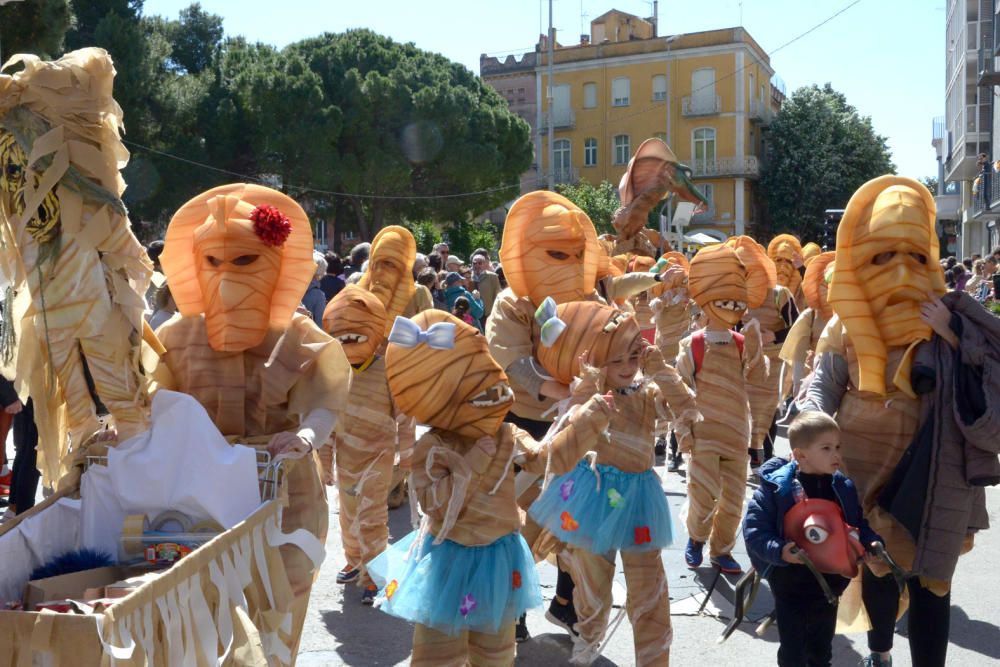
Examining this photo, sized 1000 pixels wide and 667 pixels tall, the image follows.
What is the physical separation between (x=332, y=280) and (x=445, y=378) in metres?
7.73

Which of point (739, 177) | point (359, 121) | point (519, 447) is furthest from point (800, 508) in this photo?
point (739, 177)

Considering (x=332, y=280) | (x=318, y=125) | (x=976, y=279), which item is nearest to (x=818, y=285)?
(x=332, y=280)

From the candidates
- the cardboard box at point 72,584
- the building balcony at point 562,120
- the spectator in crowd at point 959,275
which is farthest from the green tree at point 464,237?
the cardboard box at point 72,584

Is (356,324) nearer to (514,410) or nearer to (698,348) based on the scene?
(514,410)

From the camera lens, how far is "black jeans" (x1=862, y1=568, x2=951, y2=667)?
168 inches

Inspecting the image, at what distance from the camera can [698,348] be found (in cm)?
636

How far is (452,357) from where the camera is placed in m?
3.84

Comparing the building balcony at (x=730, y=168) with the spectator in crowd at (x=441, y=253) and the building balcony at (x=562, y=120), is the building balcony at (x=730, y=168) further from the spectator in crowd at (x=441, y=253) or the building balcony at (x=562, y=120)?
the spectator in crowd at (x=441, y=253)

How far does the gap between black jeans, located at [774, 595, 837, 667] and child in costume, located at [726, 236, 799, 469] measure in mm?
3286

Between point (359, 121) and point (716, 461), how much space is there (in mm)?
32269

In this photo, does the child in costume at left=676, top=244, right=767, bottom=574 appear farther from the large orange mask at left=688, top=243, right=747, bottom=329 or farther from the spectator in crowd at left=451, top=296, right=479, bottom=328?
the spectator in crowd at left=451, top=296, right=479, bottom=328

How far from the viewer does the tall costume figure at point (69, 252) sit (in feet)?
11.0

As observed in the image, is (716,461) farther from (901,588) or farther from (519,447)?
(519,447)

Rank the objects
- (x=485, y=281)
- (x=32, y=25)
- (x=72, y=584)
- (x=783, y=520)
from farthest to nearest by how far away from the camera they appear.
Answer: (x=485, y=281)
(x=32, y=25)
(x=783, y=520)
(x=72, y=584)
